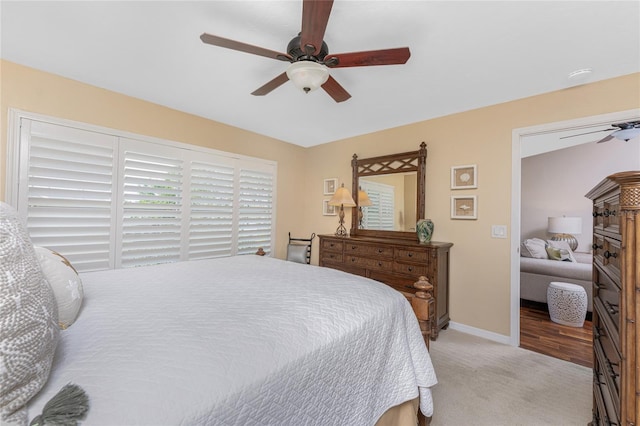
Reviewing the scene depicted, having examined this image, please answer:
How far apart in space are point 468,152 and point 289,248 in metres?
2.72

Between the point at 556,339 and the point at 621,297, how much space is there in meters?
2.54

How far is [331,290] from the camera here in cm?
136

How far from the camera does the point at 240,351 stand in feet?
2.70

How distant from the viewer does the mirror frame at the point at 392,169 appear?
10.9 ft

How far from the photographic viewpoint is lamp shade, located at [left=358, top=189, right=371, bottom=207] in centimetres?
385

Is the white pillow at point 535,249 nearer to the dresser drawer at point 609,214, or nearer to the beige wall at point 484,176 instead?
the beige wall at point 484,176

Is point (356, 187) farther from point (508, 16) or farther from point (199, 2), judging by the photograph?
point (199, 2)

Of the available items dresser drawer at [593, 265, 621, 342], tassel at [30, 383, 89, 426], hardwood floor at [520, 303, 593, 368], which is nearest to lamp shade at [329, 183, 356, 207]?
hardwood floor at [520, 303, 593, 368]

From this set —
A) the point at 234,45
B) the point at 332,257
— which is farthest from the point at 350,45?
the point at 332,257

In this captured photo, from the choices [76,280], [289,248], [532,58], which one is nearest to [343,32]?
[532,58]

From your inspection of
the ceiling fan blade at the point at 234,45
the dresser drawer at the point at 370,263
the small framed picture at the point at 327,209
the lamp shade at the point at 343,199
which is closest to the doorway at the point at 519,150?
the dresser drawer at the point at 370,263

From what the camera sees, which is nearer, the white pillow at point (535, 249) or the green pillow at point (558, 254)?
the green pillow at point (558, 254)

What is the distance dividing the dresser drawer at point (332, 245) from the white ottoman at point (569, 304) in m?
2.62

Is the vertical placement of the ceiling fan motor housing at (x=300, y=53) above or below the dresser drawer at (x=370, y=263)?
above
